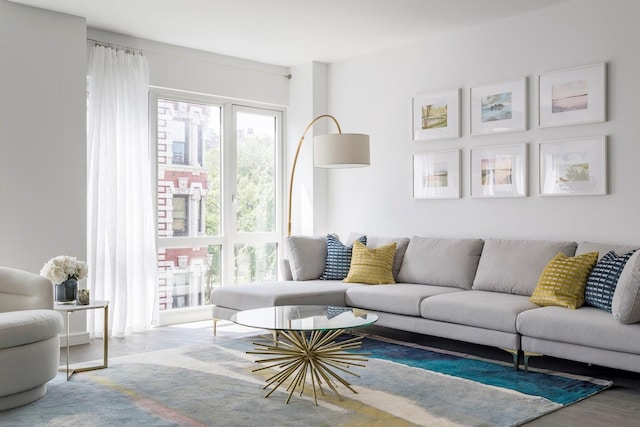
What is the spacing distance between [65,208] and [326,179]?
280 cm

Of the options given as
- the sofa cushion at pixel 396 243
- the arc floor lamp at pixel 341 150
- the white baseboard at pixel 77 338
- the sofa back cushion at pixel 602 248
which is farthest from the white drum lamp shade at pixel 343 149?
the white baseboard at pixel 77 338

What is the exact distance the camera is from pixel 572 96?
195 inches

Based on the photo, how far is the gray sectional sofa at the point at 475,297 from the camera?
378 centimetres

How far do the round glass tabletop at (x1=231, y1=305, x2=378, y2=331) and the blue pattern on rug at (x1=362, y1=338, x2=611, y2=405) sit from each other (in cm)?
75

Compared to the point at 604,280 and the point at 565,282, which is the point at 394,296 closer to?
the point at 565,282

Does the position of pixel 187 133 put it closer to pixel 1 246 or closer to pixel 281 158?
pixel 281 158

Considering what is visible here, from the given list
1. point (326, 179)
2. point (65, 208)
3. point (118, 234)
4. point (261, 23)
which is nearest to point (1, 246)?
point (65, 208)

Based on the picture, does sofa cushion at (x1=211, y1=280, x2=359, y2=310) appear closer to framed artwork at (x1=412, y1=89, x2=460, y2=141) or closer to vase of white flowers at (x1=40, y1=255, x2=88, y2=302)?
vase of white flowers at (x1=40, y1=255, x2=88, y2=302)

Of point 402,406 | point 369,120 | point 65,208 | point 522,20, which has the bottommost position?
point 402,406

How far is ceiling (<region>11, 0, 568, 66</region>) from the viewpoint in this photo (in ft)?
16.5

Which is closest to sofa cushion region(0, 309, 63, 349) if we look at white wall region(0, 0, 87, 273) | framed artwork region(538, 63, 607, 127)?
white wall region(0, 0, 87, 273)

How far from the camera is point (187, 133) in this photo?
21.2 ft

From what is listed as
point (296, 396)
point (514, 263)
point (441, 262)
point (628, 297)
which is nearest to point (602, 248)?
point (514, 263)

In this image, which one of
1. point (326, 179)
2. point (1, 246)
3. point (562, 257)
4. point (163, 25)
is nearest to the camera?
point (562, 257)
